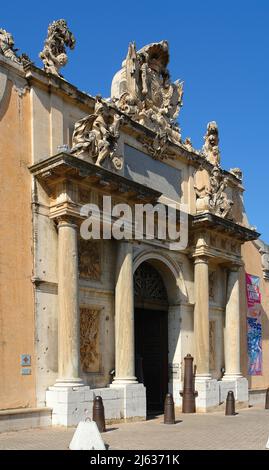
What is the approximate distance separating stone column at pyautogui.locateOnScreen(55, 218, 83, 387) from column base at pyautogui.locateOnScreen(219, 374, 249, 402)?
22.6 feet

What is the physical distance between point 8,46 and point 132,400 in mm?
8681

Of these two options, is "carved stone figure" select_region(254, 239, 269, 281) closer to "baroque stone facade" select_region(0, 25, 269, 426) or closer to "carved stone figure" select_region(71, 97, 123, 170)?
"baroque stone facade" select_region(0, 25, 269, 426)

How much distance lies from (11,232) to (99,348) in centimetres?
375

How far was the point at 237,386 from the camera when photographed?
18828mm

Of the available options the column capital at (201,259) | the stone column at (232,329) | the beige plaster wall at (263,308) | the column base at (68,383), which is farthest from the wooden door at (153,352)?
the column base at (68,383)

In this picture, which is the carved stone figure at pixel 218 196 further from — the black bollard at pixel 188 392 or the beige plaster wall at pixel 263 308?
the black bollard at pixel 188 392

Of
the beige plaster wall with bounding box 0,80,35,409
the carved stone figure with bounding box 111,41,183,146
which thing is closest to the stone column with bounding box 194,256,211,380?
the carved stone figure with bounding box 111,41,183,146

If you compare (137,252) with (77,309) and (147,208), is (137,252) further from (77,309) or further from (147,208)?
(77,309)

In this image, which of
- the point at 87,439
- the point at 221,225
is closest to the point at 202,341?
the point at 221,225

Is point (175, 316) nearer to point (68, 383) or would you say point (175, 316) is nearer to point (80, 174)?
point (68, 383)

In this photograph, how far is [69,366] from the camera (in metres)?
12.8

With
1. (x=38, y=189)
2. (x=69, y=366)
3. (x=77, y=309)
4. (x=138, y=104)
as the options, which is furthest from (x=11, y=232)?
(x=138, y=104)

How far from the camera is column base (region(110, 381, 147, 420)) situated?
14070 mm

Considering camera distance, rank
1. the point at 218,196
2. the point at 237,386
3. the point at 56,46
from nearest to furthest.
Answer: the point at 56,46 → the point at 237,386 → the point at 218,196
